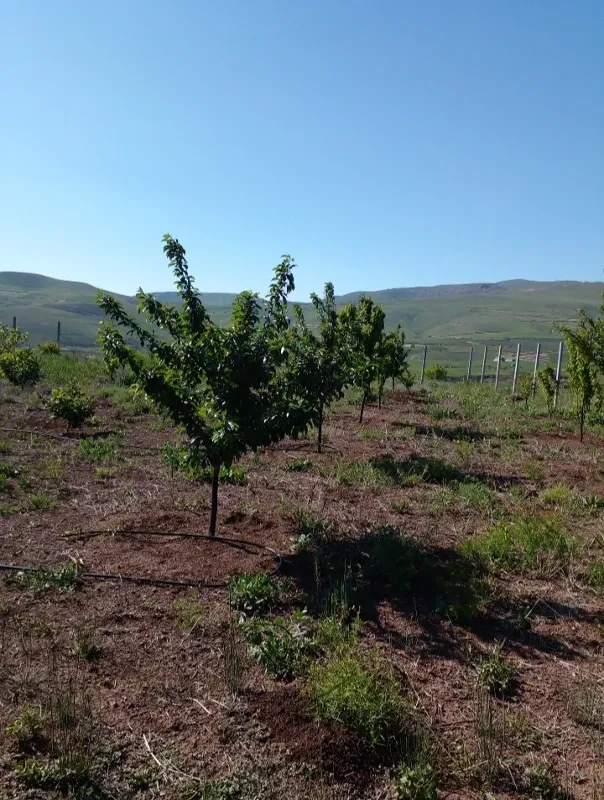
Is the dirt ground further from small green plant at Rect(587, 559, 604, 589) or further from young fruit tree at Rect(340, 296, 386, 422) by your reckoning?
young fruit tree at Rect(340, 296, 386, 422)

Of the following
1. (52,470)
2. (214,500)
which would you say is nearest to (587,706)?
(214,500)

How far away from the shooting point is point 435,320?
116938mm

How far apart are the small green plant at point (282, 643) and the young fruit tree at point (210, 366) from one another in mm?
1700

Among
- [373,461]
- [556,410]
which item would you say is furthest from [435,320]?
[373,461]

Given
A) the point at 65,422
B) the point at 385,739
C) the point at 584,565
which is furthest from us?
the point at 65,422

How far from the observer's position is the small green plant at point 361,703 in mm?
3441

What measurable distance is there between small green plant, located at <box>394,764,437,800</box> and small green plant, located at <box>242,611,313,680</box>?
985 millimetres

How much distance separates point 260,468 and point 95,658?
542cm

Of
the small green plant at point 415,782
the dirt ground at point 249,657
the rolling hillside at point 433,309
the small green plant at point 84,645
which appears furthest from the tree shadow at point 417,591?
the rolling hillside at point 433,309

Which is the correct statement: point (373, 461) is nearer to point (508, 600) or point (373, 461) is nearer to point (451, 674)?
point (508, 600)

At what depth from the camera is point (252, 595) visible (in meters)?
4.92

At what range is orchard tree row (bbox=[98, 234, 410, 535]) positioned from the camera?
596cm

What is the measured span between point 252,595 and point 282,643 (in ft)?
2.35

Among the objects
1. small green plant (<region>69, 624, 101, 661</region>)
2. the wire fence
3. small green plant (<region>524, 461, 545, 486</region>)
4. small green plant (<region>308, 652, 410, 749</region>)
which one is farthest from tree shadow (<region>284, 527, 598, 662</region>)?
the wire fence
